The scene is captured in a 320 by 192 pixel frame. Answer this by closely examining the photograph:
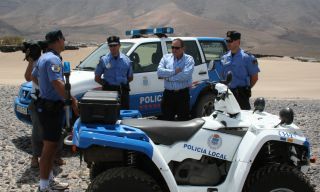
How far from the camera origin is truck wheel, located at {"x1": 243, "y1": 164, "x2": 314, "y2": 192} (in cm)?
442

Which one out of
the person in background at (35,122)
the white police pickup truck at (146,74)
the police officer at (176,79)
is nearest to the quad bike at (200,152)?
the person in background at (35,122)

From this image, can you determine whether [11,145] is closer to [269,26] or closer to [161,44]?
[161,44]

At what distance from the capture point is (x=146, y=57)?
29.7 ft

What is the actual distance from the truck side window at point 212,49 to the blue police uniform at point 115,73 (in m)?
2.68

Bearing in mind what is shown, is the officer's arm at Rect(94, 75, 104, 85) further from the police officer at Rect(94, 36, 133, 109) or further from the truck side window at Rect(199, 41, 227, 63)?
the truck side window at Rect(199, 41, 227, 63)

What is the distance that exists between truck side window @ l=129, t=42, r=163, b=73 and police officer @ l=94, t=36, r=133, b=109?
3.37 ft

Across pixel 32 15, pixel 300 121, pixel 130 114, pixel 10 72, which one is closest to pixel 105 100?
pixel 130 114

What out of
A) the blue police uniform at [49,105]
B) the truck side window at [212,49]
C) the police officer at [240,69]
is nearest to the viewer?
the blue police uniform at [49,105]

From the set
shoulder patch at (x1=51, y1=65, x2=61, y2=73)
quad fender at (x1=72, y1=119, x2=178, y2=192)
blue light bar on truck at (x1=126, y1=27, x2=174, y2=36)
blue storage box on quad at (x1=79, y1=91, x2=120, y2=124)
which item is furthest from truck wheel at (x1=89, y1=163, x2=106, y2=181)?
blue light bar on truck at (x1=126, y1=27, x2=174, y2=36)

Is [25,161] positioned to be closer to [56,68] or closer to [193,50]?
[56,68]

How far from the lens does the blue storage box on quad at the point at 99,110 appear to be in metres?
4.29

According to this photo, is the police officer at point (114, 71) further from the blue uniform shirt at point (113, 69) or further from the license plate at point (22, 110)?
the license plate at point (22, 110)

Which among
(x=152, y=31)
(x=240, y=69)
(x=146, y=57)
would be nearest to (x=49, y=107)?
(x=240, y=69)

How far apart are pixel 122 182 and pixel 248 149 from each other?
1.17m
